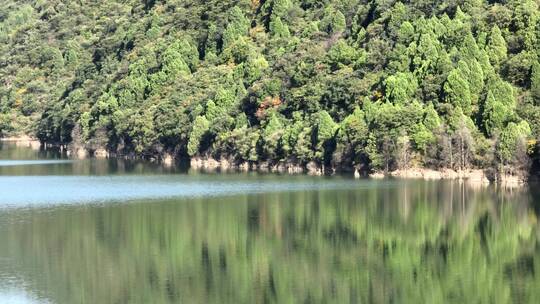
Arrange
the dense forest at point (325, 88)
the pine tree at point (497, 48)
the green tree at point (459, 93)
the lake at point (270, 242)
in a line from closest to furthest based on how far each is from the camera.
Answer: the lake at point (270, 242) → the dense forest at point (325, 88) → the green tree at point (459, 93) → the pine tree at point (497, 48)

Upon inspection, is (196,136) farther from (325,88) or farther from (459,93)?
(459,93)

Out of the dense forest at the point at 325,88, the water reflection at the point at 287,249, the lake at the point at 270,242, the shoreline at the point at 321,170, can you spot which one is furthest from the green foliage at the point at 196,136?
the water reflection at the point at 287,249

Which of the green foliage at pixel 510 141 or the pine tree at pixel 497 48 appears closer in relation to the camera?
the green foliage at pixel 510 141

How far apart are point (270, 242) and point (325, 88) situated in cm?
6268

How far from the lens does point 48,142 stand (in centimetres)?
18688

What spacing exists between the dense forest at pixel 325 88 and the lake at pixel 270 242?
9034mm

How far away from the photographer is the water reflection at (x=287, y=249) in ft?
156

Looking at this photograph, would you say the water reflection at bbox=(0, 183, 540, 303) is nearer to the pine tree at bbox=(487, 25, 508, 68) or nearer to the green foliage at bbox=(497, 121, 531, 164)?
the green foliage at bbox=(497, 121, 531, 164)

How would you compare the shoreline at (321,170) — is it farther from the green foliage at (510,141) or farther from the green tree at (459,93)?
the green tree at (459,93)

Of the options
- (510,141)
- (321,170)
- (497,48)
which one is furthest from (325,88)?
(510,141)

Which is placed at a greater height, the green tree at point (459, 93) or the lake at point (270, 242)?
the green tree at point (459, 93)

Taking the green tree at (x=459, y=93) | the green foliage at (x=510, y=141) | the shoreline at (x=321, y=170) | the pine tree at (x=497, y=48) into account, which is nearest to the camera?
the green foliage at (x=510, y=141)

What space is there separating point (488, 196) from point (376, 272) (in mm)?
31799

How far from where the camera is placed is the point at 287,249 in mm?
58438
